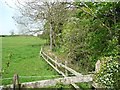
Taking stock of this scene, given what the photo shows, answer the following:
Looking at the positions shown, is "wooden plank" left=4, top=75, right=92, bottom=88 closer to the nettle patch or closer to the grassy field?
the nettle patch

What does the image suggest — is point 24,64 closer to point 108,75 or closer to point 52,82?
point 108,75

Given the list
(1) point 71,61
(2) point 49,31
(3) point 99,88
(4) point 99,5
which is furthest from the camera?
(2) point 49,31

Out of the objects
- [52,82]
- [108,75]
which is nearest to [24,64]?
[108,75]

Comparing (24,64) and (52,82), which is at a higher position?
(52,82)

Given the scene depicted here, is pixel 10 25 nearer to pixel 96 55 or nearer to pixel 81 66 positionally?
pixel 96 55

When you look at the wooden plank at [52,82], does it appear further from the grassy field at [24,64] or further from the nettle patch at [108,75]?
the grassy field at [24,64]

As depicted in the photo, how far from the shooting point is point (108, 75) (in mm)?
2107

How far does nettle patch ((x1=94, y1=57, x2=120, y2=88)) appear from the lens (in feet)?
6.75

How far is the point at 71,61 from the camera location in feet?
12.6

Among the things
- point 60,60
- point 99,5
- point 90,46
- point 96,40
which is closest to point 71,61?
point 60,60

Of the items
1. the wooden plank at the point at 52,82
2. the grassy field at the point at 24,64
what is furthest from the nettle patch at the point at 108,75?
the grassy field at the point at 24,64

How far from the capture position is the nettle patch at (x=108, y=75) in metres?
2.06

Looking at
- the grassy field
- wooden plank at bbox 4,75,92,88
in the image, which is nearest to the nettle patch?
wooden plank at bbox 4,75,92,88

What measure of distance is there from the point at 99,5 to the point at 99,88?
107cm
